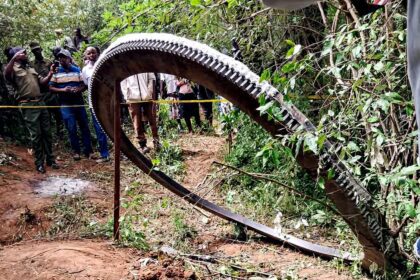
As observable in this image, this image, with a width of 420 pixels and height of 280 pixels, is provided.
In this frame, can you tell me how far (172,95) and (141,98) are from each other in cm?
190

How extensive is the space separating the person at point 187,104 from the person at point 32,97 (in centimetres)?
276

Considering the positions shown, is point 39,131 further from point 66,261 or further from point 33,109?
point 66,261

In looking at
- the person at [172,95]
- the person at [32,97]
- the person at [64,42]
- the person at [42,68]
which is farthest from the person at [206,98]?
the person at [32,97]

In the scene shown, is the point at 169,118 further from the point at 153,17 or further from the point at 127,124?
the point at 153,17

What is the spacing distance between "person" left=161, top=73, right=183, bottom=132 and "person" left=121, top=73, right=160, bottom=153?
1331mm

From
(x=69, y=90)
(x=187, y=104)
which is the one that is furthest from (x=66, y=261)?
(x=187, y=104)

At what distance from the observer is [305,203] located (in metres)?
5.68

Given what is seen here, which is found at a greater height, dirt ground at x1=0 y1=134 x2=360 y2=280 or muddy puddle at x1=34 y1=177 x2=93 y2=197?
muddy puddle at x1=34 y1=177 x2=93 y2=197

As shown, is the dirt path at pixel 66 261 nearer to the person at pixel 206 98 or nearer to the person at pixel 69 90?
the person at pixel 69 90

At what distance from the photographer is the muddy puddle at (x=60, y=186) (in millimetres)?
6855

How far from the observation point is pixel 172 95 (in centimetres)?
1026

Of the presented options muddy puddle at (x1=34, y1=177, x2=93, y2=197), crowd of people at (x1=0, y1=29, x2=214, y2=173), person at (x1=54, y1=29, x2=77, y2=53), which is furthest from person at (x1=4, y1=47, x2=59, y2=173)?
person at (x1=54, y1=29, x2=77, y2=53)

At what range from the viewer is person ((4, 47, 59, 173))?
7574 mm

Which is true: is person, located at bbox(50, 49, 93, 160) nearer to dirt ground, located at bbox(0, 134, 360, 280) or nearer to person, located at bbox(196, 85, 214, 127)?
dirt ground, located at bbox(0, 134, 360, 280)
